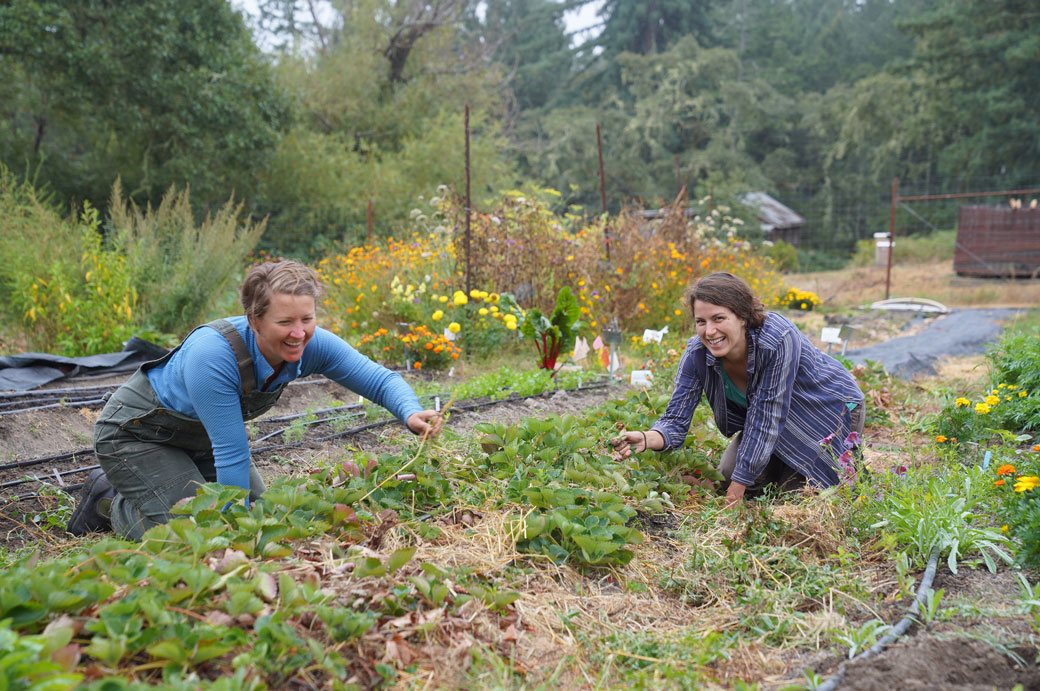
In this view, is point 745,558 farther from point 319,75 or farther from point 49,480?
point 319,75

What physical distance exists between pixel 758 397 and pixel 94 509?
2.63 m

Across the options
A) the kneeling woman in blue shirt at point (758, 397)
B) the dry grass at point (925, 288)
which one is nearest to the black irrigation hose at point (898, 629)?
the kneeling woman in blue shirt at point (758, 397)

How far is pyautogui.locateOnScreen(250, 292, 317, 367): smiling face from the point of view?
2.28m

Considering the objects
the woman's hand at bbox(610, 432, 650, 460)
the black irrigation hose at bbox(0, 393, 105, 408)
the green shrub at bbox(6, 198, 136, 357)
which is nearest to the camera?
the woman's hand at bbox(610, 432, 650, 460)

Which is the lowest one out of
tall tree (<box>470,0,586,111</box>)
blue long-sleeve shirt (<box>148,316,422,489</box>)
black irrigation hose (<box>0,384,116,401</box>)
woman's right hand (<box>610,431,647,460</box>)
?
black irrigation hose (<box>0,384,116,401</box>)

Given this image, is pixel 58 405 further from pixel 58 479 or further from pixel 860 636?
pixel 860 636

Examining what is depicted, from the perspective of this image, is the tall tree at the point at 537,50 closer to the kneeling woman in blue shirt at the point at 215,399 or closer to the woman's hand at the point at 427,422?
the kneeling woman in blue shirt at the point at 215,399

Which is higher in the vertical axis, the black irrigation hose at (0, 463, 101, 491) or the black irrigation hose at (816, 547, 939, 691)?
the black irrigation hose at (816, 547, 939, 691)

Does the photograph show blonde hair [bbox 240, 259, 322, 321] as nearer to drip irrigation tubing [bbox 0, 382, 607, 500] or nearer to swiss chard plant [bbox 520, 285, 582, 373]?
drip irrigation tubing [bbox 0, 382, 607, 500]

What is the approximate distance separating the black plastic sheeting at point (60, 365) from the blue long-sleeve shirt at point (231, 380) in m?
2.05

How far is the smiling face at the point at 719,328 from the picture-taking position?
268 centimetres

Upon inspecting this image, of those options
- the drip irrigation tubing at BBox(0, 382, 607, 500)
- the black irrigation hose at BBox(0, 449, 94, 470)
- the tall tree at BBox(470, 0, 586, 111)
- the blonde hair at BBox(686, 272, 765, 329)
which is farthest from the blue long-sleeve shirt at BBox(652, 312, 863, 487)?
the tall tree at BBox(470, 0, 586, 111)

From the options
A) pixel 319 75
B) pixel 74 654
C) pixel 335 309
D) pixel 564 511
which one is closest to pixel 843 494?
pixel 564 511

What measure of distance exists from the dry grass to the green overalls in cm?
1017
